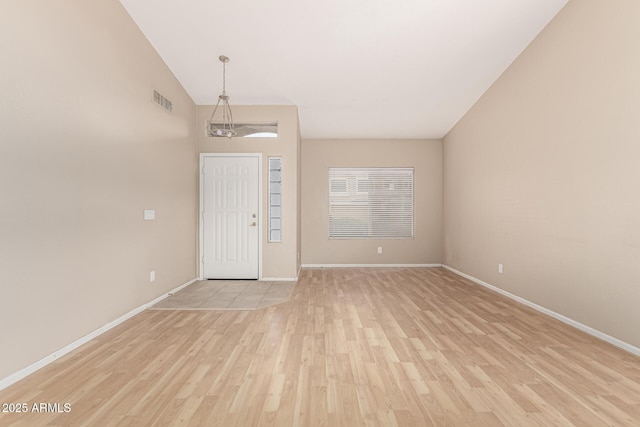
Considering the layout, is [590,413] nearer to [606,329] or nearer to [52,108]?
[606,329]

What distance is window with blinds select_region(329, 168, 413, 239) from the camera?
22.5ft

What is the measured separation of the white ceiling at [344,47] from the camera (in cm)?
334

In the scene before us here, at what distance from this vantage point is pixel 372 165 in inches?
269

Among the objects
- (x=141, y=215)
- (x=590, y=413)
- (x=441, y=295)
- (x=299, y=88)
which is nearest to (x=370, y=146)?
(x=299, y=88)

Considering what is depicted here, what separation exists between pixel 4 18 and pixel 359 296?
4.23m

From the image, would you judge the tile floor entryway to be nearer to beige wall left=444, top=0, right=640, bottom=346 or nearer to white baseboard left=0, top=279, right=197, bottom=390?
white baseboard left=0, top=279, right=197, bottom=390

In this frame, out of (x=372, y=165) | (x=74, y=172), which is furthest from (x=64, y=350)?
(x=372, y=165)

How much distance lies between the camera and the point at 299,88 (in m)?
4.82

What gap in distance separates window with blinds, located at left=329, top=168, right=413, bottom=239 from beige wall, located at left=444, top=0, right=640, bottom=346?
2.06 m

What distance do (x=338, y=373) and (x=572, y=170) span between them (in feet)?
10.2

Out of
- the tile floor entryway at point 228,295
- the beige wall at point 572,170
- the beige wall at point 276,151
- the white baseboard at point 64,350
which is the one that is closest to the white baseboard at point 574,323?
the beige wall at point 572,170

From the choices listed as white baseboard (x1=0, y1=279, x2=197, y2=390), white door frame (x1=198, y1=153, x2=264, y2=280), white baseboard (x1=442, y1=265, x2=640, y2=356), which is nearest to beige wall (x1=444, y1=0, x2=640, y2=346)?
white baseboard (x1=442, y1=265, x2=640, y2=356)

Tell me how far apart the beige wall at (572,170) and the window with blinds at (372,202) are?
206 cm

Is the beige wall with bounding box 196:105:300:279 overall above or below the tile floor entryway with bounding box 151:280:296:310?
above
